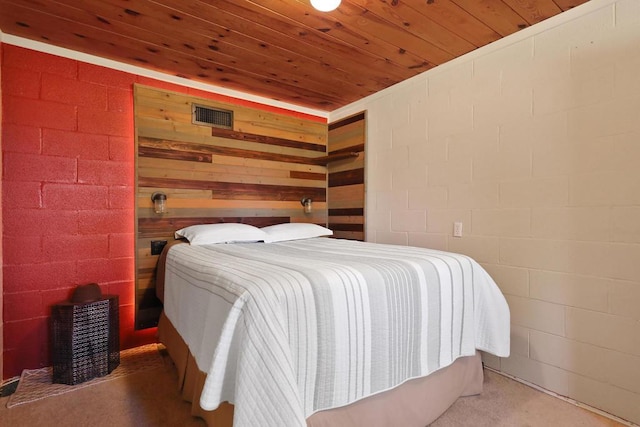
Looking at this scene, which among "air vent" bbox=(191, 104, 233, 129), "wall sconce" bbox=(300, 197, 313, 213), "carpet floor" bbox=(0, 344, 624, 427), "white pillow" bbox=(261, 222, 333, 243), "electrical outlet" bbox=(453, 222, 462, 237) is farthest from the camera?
"wall sconce" bbox=(300, 197, 313, 213)

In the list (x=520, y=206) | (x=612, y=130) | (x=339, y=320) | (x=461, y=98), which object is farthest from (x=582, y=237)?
(x=339, y=320)

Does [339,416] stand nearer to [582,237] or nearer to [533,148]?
[582,237]

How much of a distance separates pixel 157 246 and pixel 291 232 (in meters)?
1.12

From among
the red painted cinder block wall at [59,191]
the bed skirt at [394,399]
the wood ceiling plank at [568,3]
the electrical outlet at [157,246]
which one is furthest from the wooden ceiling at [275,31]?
the bed skirt at [394,399]

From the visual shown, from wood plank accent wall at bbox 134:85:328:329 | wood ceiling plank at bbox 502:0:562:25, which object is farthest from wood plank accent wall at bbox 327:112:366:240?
wood ceiling plank at bbox 502:0:562:25

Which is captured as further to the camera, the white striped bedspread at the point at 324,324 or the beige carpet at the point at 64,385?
the beige carpet at the point at 64,385

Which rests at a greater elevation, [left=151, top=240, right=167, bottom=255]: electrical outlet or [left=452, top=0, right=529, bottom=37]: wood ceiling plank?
[left=452, top=0, right=529, bottom=37]: wood ceiling plank

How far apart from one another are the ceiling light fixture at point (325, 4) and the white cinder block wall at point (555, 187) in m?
1.20

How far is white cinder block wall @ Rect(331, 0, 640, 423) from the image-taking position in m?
1.63

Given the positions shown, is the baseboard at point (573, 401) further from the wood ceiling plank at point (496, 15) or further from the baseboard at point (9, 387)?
the baseboard at point (9, 387)

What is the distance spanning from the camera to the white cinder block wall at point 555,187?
5.34 feet

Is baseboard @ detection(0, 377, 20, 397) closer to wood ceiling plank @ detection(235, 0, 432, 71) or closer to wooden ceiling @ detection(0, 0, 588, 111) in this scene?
wooden ceiling @ detection(0, 0, 588, 111)

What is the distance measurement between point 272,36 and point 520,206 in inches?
78.4

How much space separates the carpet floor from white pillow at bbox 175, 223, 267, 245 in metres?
0.97
